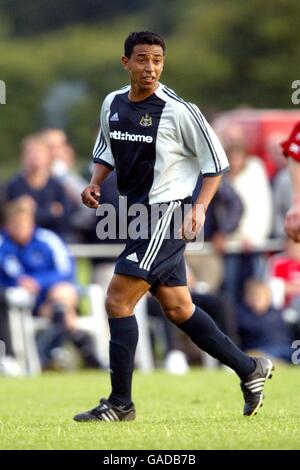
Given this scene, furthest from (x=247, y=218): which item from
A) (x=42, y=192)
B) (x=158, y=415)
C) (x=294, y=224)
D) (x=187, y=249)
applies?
(x=294, y=224)

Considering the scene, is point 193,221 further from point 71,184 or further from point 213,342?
point 71,184

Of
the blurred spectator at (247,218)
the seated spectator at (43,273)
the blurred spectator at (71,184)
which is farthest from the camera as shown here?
the blurred spectator at (71,184)

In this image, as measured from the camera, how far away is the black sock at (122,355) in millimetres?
7785

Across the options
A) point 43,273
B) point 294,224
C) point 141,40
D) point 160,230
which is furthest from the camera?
point 43,273

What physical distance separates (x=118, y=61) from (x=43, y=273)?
2401 cm

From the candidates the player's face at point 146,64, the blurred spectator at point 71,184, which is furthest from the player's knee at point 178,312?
the blurred spectator at point 71,184

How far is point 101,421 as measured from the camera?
7.76 m

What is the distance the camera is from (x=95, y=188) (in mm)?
7840

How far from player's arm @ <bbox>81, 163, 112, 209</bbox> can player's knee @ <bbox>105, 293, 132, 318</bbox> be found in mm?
493

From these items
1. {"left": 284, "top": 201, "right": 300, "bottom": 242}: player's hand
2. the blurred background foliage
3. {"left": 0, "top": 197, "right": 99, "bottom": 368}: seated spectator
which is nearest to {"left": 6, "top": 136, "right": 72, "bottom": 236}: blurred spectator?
{"left": 0, "top": 197, "right": 99, "bottom": 368}: seated spectator

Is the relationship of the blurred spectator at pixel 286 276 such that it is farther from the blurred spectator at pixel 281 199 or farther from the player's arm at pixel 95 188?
the player's arm at pixel 95 188

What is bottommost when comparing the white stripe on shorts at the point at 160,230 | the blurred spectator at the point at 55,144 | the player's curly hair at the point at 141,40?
the blurred spectator at the point at 55,144
